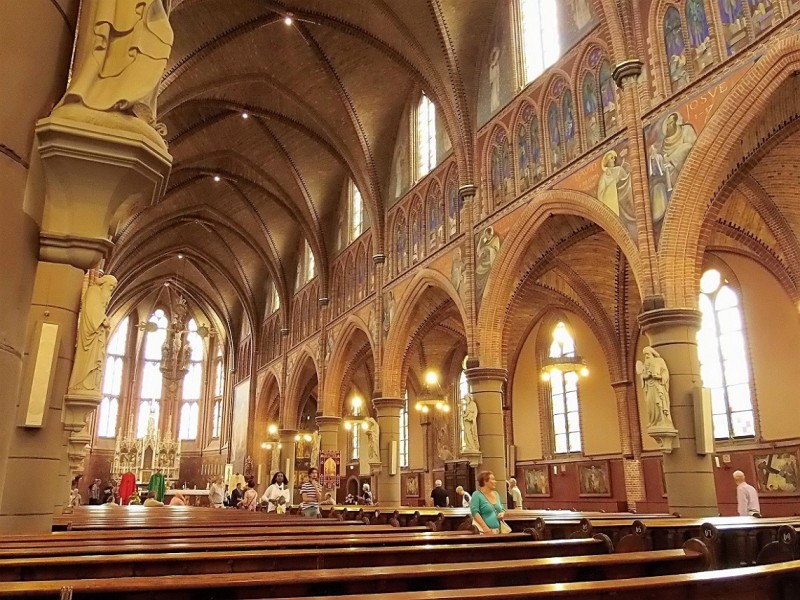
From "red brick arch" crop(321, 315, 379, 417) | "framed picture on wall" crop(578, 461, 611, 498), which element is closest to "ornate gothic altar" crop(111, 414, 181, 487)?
"red brick arch" crop(321, 315, 379, 417)

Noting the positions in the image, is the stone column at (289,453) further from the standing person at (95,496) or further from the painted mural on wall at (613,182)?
the painted mural on wall at (613,182)

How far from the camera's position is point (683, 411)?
10.0 meters

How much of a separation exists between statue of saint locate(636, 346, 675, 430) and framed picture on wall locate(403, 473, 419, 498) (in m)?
18.4

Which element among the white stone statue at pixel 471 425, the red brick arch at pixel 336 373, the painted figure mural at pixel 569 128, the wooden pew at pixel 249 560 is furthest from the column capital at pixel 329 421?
the wooden pew at pixel 249 560

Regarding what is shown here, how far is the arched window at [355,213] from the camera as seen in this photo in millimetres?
24031

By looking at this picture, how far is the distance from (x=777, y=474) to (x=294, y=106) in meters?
16.8

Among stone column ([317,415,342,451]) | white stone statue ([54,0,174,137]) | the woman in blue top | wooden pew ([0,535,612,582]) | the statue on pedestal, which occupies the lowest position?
wooden pew ([0,535,612,582])

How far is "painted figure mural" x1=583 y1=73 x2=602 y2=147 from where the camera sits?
12.7m

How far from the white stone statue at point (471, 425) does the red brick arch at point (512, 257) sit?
3.10ft

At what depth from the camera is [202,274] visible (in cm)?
3756

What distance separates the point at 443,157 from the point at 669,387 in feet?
33.3

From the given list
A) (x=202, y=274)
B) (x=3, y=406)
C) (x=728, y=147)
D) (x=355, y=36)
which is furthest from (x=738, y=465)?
(x=202, y=274)

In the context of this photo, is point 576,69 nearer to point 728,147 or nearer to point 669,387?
point 728,147

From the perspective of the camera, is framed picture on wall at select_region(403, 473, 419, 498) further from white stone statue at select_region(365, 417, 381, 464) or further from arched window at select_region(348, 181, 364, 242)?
arched window at select_region(348, 181, 364, 242)
